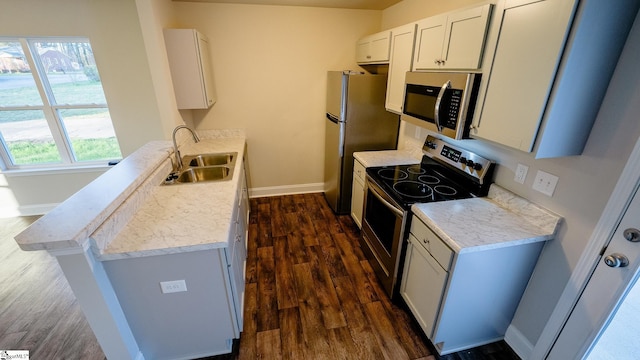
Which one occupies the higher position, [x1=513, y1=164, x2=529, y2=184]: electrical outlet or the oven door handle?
[x1=513, y1=164, x2=529, y2=184]: electrical outlet

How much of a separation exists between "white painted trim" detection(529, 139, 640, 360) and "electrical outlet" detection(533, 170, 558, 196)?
0.24m

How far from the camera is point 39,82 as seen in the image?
9.87 ft

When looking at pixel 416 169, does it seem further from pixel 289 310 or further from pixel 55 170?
pixel 55 170

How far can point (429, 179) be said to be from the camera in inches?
84.9

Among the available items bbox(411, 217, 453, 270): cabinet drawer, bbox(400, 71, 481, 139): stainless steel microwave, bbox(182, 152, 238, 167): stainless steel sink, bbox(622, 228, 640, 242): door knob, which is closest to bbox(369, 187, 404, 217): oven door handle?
bbox(411, 217, 453, 270): cabinet drawer

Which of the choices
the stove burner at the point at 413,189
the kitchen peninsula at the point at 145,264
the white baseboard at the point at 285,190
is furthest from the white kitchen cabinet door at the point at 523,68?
the white baseboard at the point at 285,190

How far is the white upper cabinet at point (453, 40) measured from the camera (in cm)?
145

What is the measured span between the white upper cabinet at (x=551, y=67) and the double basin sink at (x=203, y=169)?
1.92 m

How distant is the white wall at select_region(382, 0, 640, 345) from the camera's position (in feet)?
3.72

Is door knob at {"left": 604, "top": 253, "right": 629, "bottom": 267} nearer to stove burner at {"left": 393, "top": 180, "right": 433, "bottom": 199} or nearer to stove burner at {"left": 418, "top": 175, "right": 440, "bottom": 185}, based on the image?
stove burner at {"left": 393, "top": 180, "right": 433, "bottom": 199}

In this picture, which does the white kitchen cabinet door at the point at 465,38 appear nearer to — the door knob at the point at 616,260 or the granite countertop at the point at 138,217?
the door knob at the point at 616,260

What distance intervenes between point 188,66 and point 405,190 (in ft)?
7.68

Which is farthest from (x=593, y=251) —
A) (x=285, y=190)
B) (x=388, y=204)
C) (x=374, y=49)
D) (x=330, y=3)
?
(x=285, y=190)

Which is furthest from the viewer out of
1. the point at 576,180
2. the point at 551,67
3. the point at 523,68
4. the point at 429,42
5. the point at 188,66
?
the point at 188,66
